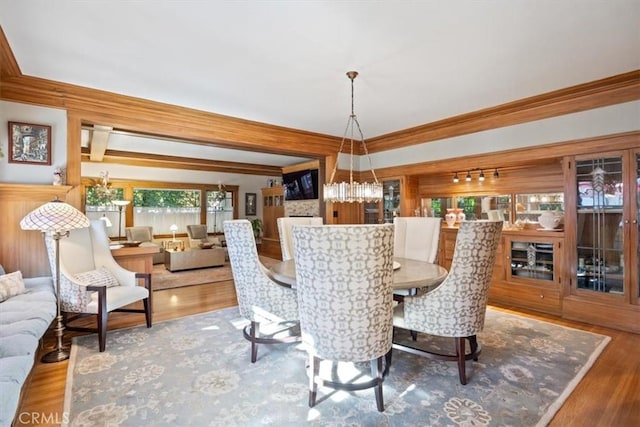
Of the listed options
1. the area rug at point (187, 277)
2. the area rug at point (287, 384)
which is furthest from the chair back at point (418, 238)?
the area rug at point (187, 277)

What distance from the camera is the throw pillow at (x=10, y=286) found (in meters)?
2.42

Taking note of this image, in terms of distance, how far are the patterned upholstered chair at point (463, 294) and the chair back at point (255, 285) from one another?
1.00 m

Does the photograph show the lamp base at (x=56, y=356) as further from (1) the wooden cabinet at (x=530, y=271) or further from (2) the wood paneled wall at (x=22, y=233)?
(1) the wooden cabinet at (x=530, y=271)

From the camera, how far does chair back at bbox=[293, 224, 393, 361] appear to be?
5.69ft

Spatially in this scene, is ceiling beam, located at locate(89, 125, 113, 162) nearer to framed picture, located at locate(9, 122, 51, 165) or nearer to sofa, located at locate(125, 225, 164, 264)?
framed picture, located at locate(9, 122, 51, 165)

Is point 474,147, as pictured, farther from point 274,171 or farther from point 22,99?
Answer: point 274,171

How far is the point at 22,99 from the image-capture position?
3.05 m

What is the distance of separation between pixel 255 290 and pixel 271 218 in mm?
6578

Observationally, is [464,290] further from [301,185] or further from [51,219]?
[301,185]

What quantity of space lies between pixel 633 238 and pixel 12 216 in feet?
20.3

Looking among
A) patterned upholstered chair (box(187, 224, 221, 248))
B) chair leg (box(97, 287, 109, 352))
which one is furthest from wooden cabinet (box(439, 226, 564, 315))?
patterned upholstered chair (box(187, 224, 221, 248))

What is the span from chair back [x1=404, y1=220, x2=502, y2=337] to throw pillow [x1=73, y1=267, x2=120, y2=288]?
300 cm

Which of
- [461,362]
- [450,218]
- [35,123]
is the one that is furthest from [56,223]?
[450,218]

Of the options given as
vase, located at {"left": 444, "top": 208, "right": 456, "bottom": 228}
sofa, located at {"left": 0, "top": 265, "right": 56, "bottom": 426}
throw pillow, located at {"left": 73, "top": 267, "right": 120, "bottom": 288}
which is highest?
vase, located at {"left": 444, "top": 208, "right": 456, "bottom": 228}
